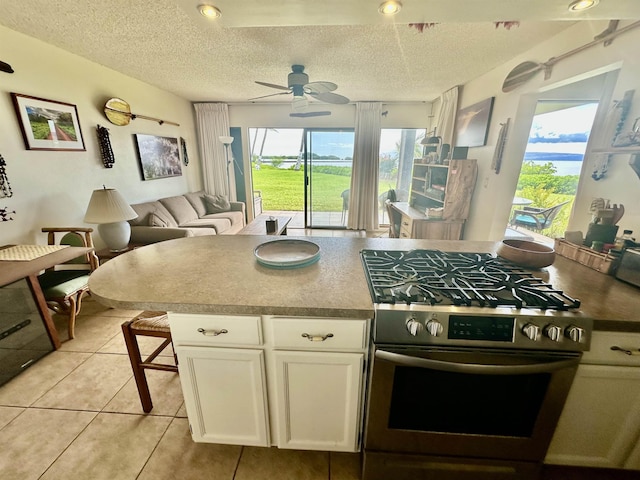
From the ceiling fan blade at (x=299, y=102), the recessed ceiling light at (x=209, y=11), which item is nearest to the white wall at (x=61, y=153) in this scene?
the ceiling fan blade at (x=299, y=102)

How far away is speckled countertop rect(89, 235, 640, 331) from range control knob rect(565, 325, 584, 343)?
8cm

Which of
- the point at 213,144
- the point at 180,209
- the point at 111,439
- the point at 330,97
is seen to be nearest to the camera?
the point at 111,439

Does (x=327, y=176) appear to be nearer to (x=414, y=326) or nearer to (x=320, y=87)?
(x=320, y=87)

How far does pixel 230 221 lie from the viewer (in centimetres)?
448

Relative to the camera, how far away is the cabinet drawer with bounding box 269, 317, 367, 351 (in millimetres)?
1003

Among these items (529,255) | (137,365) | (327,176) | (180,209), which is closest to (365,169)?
(327,176)

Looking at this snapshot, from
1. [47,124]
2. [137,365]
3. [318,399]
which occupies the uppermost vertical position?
[47,124]

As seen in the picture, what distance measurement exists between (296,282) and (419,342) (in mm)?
531

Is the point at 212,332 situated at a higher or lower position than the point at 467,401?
higher

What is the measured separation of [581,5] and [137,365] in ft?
8.34

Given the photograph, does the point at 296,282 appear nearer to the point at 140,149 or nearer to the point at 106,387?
the point at 106,387

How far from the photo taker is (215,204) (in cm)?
493

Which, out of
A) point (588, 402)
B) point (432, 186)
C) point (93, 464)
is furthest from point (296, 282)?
point (432, 186)

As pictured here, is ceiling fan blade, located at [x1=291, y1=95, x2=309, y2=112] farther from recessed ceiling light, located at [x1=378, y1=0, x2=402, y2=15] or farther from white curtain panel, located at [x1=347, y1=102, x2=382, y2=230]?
white curtain panel, located at [x1=347, y1=102, x2=382, y2=230]
